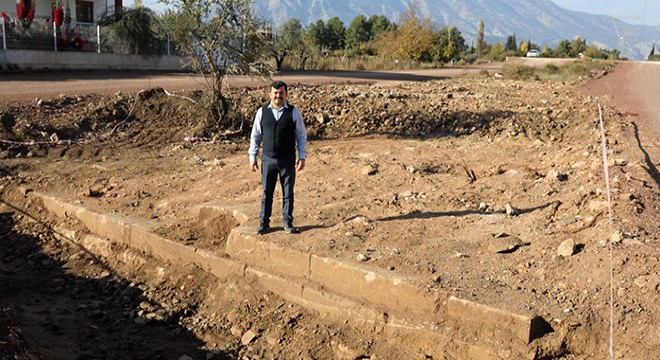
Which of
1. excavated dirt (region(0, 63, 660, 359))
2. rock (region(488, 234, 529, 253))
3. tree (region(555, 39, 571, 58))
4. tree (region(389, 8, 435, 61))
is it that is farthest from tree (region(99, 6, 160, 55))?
tree (region(555, 39, 571, 58))

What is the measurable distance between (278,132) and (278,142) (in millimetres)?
90

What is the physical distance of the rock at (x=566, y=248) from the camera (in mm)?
5246

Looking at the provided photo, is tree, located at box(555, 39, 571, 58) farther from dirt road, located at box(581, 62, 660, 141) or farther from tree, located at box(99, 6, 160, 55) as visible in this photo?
tree, located at box(99, 6, 160, 55)

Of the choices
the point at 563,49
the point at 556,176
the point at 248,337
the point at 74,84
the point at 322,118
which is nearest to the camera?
the point at 248,337

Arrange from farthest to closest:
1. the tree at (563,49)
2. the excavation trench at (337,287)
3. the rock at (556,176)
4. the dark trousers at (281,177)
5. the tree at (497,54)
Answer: the tree at (563,49)
the tree at (497,54)
the rock at (556,176)
the dark trousers at (281,177)
the excavation trench at (337,287)

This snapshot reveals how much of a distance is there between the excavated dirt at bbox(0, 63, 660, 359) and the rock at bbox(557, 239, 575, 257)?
18mm

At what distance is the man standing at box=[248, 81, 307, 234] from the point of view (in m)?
5.66

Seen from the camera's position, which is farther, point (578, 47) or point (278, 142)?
point (578, 47)

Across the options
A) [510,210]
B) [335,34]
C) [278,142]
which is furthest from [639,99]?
[335,34]

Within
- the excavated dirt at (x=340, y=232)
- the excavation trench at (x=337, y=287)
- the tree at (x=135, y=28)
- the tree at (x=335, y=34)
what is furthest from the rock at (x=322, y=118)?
the tree at (x=335, y=34)

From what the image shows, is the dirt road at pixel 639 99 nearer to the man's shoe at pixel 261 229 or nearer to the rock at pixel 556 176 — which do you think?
the rock at pixel 556 176

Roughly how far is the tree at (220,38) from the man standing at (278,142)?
552 cm

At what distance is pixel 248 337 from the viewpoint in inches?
205

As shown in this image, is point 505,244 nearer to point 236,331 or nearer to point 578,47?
point 236,331
